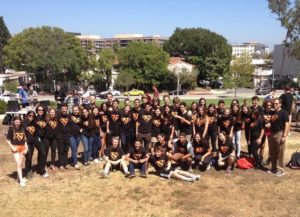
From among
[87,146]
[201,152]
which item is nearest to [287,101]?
[201,152]

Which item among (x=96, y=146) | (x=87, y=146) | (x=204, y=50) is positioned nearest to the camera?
(x=87, y=146)

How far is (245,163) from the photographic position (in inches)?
425

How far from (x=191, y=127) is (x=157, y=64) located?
52.5 m

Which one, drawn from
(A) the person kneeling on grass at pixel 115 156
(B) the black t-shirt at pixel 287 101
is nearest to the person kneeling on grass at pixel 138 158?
(A) the person kneeling on grass at pixel 115 156

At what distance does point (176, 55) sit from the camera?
7506 centimetres

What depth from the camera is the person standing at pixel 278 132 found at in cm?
981

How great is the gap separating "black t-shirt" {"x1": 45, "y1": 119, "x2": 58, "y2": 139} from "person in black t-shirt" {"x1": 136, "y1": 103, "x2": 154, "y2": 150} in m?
2.26

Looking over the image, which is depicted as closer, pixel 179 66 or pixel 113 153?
pixel 113 153

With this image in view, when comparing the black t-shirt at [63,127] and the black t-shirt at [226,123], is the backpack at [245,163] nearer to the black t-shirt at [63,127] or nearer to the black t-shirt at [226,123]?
the black t-shirt at [226,123]

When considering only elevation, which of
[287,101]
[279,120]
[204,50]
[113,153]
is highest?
[204,50]

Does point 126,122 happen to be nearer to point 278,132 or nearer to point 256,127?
point 256,127

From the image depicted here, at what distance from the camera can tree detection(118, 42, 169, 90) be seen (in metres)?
62.6

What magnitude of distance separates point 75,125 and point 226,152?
13.5 feet

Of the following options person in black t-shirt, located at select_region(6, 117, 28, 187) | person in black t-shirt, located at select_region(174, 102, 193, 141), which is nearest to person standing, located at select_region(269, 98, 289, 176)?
person in black t-shirt, located at select_region(174, 102, 193, 141)
